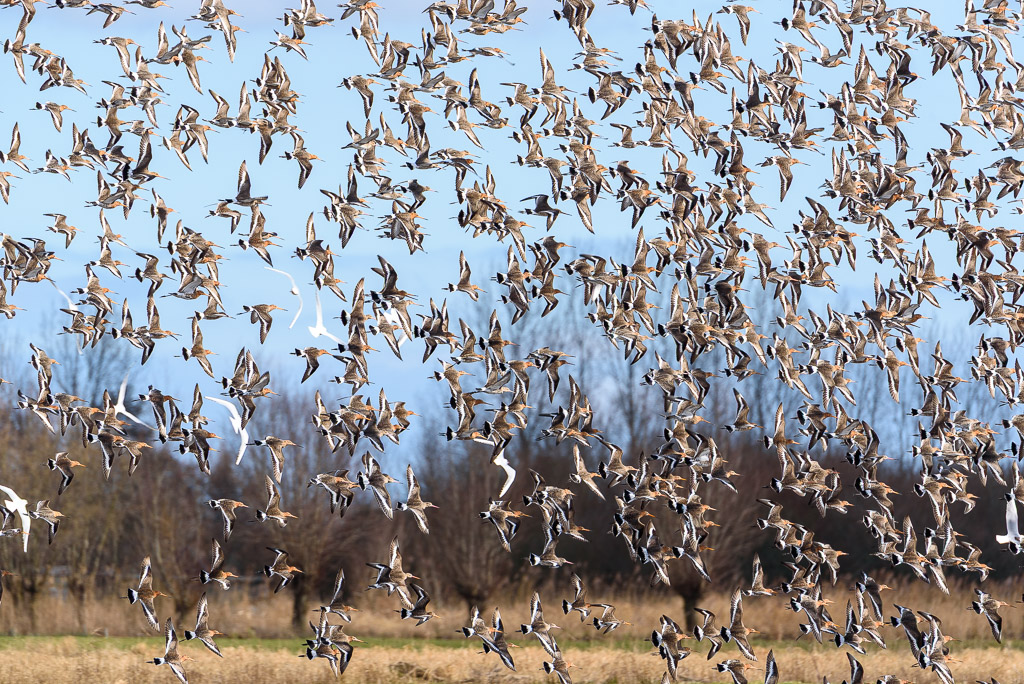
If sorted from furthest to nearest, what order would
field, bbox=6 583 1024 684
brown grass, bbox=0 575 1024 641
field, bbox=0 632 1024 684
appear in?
brown grass, bbox=0 575 1024 641 → field, bbox=6 583 1024 684 → field, bbox=0 632 1024 684

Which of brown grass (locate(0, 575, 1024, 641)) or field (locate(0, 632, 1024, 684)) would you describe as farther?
brown grass (locate(0, 575, 1024, 641))

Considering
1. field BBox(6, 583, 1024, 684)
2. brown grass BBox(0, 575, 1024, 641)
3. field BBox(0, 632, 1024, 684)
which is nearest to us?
field BBox(0, 632, 1024, 684)

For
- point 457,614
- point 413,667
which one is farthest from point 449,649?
point 457,614

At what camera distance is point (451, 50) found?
16.7m

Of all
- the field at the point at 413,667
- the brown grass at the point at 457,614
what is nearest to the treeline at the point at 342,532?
the brown grass at the point at 457,614

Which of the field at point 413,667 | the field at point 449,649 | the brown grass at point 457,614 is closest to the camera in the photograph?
the field at point 413,667

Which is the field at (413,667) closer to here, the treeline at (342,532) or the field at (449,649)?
the field at (449,649)

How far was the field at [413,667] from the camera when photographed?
66.7 ft

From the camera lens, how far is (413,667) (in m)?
20.8

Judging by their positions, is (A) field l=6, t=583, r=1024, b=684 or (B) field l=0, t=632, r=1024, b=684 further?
(A) field l=6, t=583, r=1024, b=684

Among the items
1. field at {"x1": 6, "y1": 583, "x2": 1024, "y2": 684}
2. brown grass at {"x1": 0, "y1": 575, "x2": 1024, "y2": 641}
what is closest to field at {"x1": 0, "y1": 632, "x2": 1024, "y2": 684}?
field at {"x1": 6, "y1": 583, "x2": 1024, "y2": 684}

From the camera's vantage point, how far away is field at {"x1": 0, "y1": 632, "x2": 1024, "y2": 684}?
20344mm

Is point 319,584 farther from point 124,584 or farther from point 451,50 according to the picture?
point 451,50

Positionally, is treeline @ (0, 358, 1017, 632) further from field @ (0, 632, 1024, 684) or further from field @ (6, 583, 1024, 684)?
field @ (0, 632, 1024, 684)
